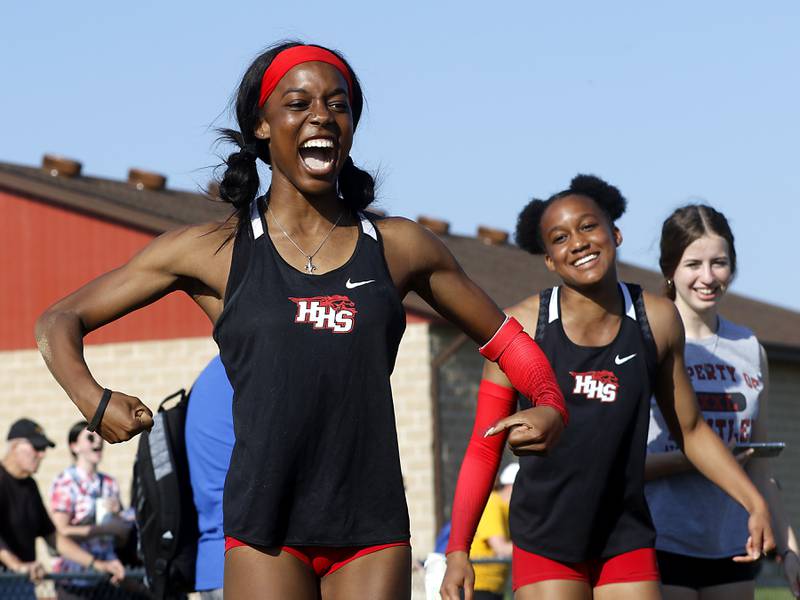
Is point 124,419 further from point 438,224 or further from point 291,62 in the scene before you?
point 438,224

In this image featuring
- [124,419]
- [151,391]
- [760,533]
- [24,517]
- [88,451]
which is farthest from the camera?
[151,391]

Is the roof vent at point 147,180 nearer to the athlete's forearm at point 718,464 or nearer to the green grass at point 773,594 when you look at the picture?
the green grass at point 773,594

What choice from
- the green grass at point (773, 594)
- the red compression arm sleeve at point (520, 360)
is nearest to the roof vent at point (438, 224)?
the green grass at point (773, 594)

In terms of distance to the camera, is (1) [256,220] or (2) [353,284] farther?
(1) [256,220]

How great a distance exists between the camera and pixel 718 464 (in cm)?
584

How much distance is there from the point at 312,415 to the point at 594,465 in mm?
1735

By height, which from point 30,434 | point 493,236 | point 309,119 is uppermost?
point 493,236

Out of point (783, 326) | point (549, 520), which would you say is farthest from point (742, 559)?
point (783, 326)

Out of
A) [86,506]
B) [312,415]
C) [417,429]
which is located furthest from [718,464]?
[417,429]

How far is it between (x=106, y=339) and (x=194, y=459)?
1476 centimetres

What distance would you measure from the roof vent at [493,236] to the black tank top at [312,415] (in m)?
25.6

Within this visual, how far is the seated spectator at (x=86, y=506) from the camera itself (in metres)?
10.7

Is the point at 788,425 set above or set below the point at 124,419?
above

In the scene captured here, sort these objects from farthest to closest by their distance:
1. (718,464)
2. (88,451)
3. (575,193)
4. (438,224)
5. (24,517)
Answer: (438,224) → (88,451) → (24,517) → (575,193) → (718,464)
